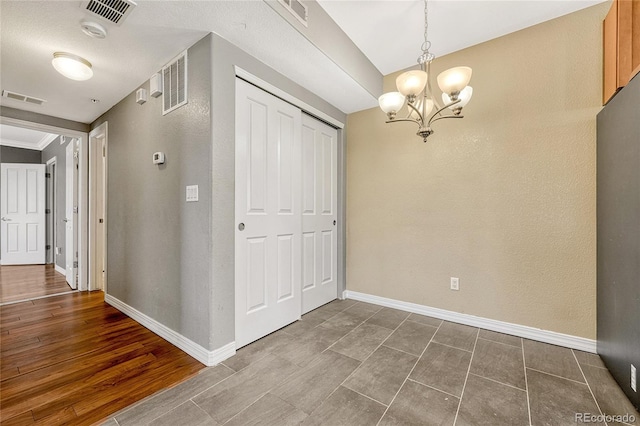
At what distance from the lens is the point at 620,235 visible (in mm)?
1587

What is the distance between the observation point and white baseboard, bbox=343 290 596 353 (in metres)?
2.04

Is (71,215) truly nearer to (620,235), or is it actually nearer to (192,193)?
(192,193)

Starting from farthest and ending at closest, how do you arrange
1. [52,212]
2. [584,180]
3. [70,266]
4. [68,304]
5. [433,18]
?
[52,212] → [70,266] → [68,304] → [433,18] → [584,180]

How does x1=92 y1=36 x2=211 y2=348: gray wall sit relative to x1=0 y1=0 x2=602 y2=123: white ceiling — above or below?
below

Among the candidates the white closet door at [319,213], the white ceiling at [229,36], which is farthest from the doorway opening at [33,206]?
the white closet door at [319,213]

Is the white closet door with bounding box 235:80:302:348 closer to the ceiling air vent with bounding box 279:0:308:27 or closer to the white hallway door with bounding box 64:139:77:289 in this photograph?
the ceiling air vent with bounding box 279:0:308:27

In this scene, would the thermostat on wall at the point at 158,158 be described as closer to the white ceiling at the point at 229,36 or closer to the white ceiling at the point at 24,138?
the white ceiling at the point at 229,36

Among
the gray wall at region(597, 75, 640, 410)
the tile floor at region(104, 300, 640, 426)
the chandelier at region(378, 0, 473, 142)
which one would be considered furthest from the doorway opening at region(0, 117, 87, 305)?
the gray wall at region(597, 75, 640, 410)

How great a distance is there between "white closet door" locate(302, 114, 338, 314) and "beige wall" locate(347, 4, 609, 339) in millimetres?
618

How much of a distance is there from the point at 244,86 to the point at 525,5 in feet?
7.82

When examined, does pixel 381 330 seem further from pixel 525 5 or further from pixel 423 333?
pixel 525 5

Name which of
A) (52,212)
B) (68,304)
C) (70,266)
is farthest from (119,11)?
(52,212)

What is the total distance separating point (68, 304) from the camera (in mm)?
3070

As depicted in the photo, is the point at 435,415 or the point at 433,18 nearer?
the point at 435,415
